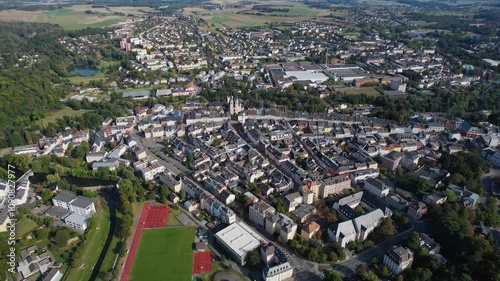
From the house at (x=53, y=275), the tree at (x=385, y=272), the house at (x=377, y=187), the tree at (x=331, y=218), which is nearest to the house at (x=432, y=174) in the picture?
the house at (x=377, y=187)

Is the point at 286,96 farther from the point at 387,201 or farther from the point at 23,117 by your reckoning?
the point at 23,117

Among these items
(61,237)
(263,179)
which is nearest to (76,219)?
(61,237)

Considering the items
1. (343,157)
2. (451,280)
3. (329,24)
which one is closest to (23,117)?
(343,157)

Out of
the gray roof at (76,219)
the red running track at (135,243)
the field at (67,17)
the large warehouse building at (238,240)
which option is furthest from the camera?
the field at (67,17)

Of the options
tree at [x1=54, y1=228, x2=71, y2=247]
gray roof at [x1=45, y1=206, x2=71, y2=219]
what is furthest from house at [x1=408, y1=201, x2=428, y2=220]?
gray roof at [x1=45, y1=206, x2=71, y2=219]

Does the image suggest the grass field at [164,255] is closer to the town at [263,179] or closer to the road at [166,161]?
the town at [263,179]

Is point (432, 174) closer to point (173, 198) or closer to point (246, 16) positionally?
point (173, 198)
